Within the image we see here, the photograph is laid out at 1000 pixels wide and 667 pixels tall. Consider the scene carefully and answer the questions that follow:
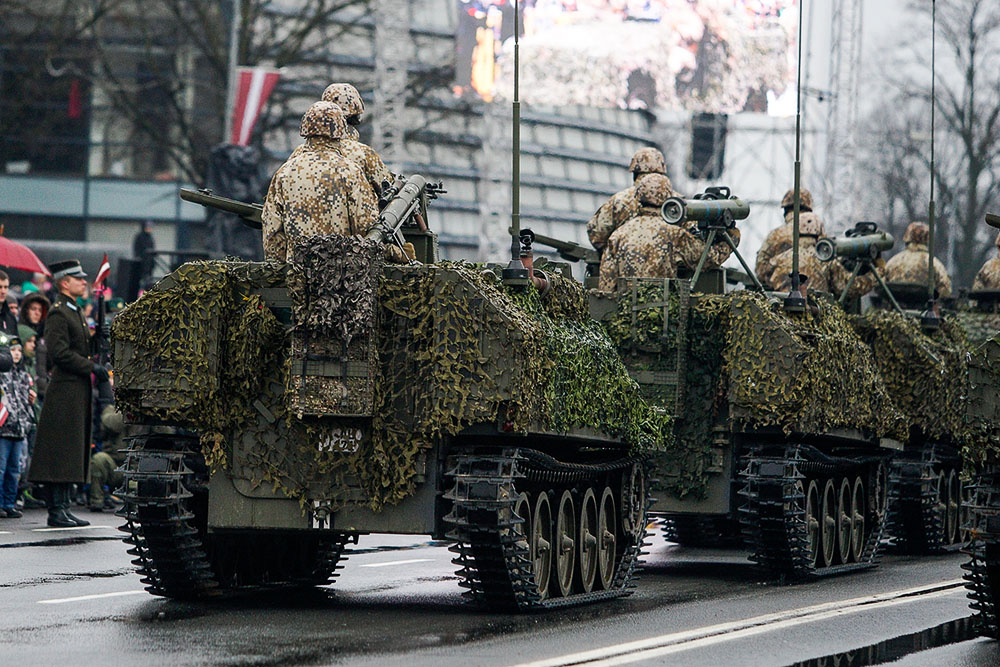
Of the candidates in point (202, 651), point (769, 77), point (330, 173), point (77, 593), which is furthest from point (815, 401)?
point (769, 77)

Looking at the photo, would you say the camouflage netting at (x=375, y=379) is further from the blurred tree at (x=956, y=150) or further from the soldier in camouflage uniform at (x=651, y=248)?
the blurred tree at (x=956, y=150)

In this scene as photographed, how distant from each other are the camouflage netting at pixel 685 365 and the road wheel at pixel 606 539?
69.9 inches

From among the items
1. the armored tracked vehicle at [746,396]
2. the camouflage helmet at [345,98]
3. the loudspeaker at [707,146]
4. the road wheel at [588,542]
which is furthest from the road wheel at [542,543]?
the loudspeaker at [707,146]

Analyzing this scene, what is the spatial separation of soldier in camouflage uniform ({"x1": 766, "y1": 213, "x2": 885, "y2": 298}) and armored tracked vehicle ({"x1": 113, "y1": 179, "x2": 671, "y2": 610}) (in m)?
8.86

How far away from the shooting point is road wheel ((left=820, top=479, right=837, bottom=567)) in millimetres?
17203

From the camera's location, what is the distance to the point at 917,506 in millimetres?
19984

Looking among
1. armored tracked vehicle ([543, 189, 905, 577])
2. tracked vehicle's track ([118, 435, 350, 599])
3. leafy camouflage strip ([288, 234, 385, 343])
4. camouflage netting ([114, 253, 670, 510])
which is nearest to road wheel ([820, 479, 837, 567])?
armored tracked vehicle ([543, 189, 905, 577])

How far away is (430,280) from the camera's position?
1192 centimetres

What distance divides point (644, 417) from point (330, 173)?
3166 millimetres

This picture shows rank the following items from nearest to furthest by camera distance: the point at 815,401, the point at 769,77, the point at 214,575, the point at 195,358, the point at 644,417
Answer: the point at 195,358 → the point at 214,575 → the point at 644,417 → the point at 815,401 → the point at 769,77

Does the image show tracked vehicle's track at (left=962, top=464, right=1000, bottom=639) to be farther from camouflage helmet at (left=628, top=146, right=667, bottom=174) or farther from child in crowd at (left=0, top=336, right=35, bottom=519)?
child in crowd at (left=0, top=336, right=35, bottom=519)

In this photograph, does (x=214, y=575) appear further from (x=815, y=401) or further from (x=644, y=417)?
(x=815, y=401)

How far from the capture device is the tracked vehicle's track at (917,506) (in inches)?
787

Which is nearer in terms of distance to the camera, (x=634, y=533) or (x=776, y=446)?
(x=634, y=533)
